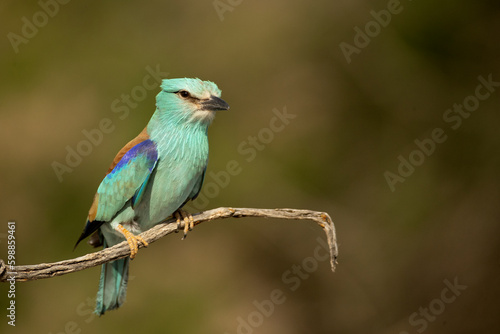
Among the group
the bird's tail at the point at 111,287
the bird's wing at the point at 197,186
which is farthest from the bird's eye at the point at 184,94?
the bird's tail at the point at 111,287

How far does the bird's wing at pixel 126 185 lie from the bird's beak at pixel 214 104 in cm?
36

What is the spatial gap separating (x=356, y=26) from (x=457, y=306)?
315 centimetres

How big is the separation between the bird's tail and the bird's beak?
106 centimetres

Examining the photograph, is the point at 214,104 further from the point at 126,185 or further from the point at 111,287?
the point at 111,287

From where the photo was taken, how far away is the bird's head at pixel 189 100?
3.51 m

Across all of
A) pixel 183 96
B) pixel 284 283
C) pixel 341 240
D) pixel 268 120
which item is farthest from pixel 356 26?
pixel 183 96

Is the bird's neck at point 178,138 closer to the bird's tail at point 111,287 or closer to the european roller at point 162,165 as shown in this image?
the european roller at point 162,165

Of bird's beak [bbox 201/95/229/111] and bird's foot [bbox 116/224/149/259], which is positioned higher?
bird's beak [bbox 201/95/229/111]

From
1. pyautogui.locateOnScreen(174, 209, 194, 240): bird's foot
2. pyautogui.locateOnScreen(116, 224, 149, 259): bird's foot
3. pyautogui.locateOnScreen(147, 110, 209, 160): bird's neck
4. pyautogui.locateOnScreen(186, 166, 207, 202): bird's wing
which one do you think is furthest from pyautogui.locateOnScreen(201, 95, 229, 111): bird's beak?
pyautogui.locateOnScreen(116, 224, 149, 259): bird's foot

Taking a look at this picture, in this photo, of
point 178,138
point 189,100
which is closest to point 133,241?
point 178,138

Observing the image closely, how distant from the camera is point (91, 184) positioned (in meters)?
6.20

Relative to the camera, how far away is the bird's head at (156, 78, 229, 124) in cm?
351

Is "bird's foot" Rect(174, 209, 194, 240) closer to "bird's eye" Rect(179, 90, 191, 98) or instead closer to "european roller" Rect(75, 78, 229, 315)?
"european roller" Rect(75, 78, 229, 315)

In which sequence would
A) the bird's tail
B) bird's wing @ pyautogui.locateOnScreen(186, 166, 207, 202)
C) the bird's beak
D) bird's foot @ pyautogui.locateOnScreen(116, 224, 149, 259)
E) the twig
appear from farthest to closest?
bird's wing @ pyautogui.locateOnScreen(186, 166, 207, 202) < the bird's tail < the bird's beak < bird's foot @ pyautogui.locateOnScreen(116, 224, 149, 259) < the twig
